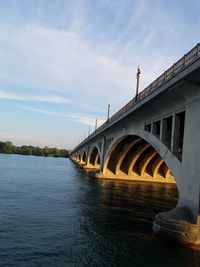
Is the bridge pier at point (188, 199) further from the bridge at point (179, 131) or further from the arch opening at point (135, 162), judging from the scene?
the arch opening at point (135, 162)

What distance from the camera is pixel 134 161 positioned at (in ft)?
170

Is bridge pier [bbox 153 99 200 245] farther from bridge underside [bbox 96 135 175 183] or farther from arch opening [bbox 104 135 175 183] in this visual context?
bridge underside [bbox 96 135 175 183]

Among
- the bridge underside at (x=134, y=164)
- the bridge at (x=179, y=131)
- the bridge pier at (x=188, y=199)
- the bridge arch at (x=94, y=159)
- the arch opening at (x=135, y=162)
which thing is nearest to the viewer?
the bridge pier at (x=188, y=199)

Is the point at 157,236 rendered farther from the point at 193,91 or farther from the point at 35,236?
the point at 193,91

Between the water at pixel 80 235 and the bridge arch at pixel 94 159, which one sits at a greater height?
the bridge arch at pixel 94 159

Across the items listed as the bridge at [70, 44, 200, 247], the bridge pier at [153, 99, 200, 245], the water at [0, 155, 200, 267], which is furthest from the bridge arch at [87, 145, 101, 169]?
the bridge pier at [153, 99, 200, 245]

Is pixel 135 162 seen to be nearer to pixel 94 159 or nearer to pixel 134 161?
pixel 134 161

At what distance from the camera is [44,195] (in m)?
31.3

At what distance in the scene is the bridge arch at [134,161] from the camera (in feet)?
163

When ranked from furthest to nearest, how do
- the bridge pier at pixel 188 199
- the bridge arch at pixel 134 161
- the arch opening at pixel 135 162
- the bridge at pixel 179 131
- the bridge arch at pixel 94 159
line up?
1. the bridge arch at pixel 94 159
2. the arch opening at pixel 135 162
3. the bridge arch at pixel 134 161
4. the bridge at pixel 179 131
5. the bridge pier at pixel 188 199

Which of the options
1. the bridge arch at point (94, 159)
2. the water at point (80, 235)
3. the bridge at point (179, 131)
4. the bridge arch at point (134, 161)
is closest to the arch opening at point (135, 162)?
the bridge arch at point (134, 161)

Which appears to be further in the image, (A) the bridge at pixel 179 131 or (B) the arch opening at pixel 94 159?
(B) the arch opening at pixel 94 159

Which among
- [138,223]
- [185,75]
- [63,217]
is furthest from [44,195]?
[185,75]

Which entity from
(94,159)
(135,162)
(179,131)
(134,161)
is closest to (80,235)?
(179,131)
